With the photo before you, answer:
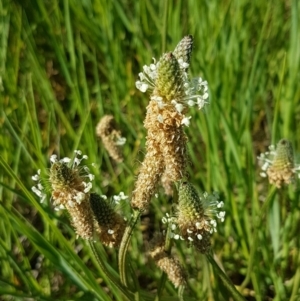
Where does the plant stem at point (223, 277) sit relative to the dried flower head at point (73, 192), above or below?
below

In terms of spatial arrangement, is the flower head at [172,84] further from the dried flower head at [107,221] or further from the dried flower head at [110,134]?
the dried flower head at [110,134]

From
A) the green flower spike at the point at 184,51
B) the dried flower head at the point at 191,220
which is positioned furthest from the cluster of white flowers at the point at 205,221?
the green flower spike at the point at 184,51

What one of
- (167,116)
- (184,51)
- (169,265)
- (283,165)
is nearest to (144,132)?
(283,165)

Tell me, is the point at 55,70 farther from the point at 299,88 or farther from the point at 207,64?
the point at 299,88

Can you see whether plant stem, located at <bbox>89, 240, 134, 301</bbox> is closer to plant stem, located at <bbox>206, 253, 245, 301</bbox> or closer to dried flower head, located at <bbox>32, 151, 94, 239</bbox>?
dried flower head, located at <bbox>32, 151, 94, 239</bbox>

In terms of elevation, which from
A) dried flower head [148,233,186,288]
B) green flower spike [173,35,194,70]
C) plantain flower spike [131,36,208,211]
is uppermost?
green flower spike [173,35,194,70]

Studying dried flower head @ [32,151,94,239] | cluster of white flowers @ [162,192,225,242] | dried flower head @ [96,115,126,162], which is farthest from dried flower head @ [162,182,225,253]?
dried flower head @ [96,115,126,162]
